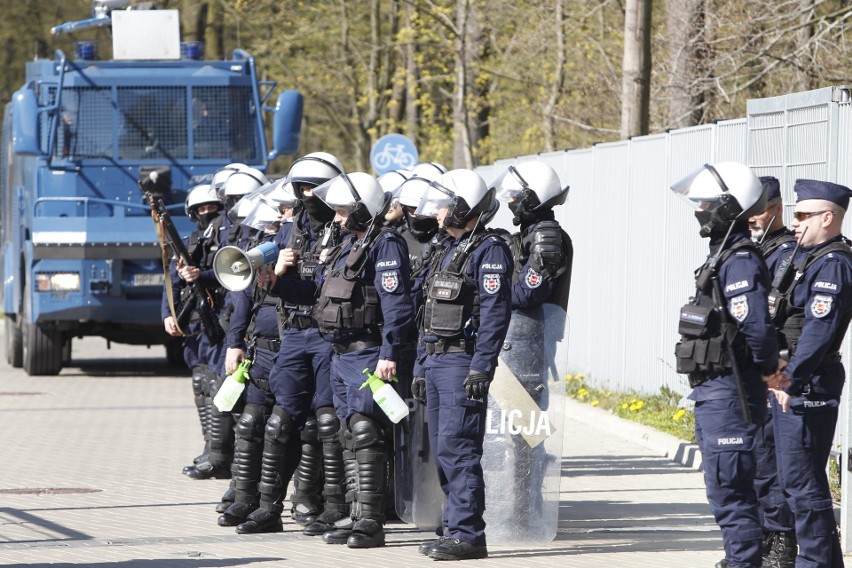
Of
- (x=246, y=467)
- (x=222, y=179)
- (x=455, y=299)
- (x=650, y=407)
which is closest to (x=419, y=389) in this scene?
(x=455, y=299)

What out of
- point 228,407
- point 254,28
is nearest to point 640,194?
point 228,407

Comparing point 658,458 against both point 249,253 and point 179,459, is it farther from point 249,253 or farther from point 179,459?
point 249,253

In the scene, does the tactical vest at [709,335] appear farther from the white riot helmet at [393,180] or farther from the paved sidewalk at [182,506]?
the white riot helmet at [393,180]

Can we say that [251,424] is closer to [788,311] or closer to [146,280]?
[788,311]

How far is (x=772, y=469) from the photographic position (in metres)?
7.39

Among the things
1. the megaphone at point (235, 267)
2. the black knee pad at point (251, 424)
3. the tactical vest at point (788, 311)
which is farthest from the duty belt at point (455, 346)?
the tactical vest at point (788, 311)

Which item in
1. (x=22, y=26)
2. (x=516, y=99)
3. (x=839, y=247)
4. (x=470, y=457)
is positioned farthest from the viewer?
(x=22, y=26)

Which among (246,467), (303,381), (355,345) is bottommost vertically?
(246,467)

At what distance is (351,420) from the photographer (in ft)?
27.5

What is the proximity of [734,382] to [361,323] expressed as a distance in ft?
7.84

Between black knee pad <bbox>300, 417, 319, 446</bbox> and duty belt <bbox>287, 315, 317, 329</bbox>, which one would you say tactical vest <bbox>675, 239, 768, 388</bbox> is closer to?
duty belt <bbox>287, 315, 317, 329</bbox>

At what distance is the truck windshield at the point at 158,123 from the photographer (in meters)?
17.9

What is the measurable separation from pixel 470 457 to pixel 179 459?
458cm

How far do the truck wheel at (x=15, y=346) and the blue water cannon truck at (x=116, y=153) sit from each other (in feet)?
3.32
